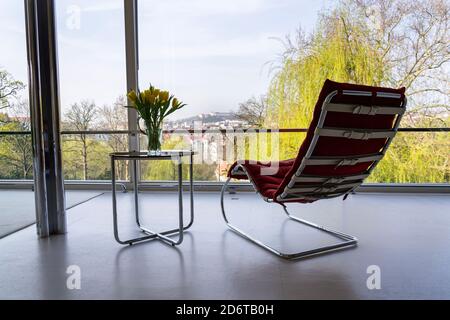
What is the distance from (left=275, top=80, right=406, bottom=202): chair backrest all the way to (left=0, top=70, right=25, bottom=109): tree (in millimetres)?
2243

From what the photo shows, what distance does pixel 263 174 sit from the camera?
2.47 metres

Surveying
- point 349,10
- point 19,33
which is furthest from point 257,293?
point 349,10

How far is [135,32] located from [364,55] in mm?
2684

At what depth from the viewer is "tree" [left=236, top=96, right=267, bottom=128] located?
423 cm

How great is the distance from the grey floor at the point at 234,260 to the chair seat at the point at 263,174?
1.23 feet

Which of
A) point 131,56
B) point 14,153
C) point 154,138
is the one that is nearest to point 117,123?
point 131,56

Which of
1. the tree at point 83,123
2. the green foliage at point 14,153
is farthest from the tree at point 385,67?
the green foliage at point 14,153

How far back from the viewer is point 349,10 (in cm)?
411

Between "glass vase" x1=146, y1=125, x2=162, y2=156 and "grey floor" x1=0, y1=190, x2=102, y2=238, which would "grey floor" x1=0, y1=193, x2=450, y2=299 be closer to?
"grey floor" x1=0, y1=190, x2=102, y2=238

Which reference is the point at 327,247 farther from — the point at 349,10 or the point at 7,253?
the point at 349,10

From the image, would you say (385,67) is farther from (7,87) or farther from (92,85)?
(7,87)

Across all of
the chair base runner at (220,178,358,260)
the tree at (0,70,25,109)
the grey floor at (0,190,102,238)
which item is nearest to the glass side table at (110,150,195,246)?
the chair base runner at (220,178,358,260)
